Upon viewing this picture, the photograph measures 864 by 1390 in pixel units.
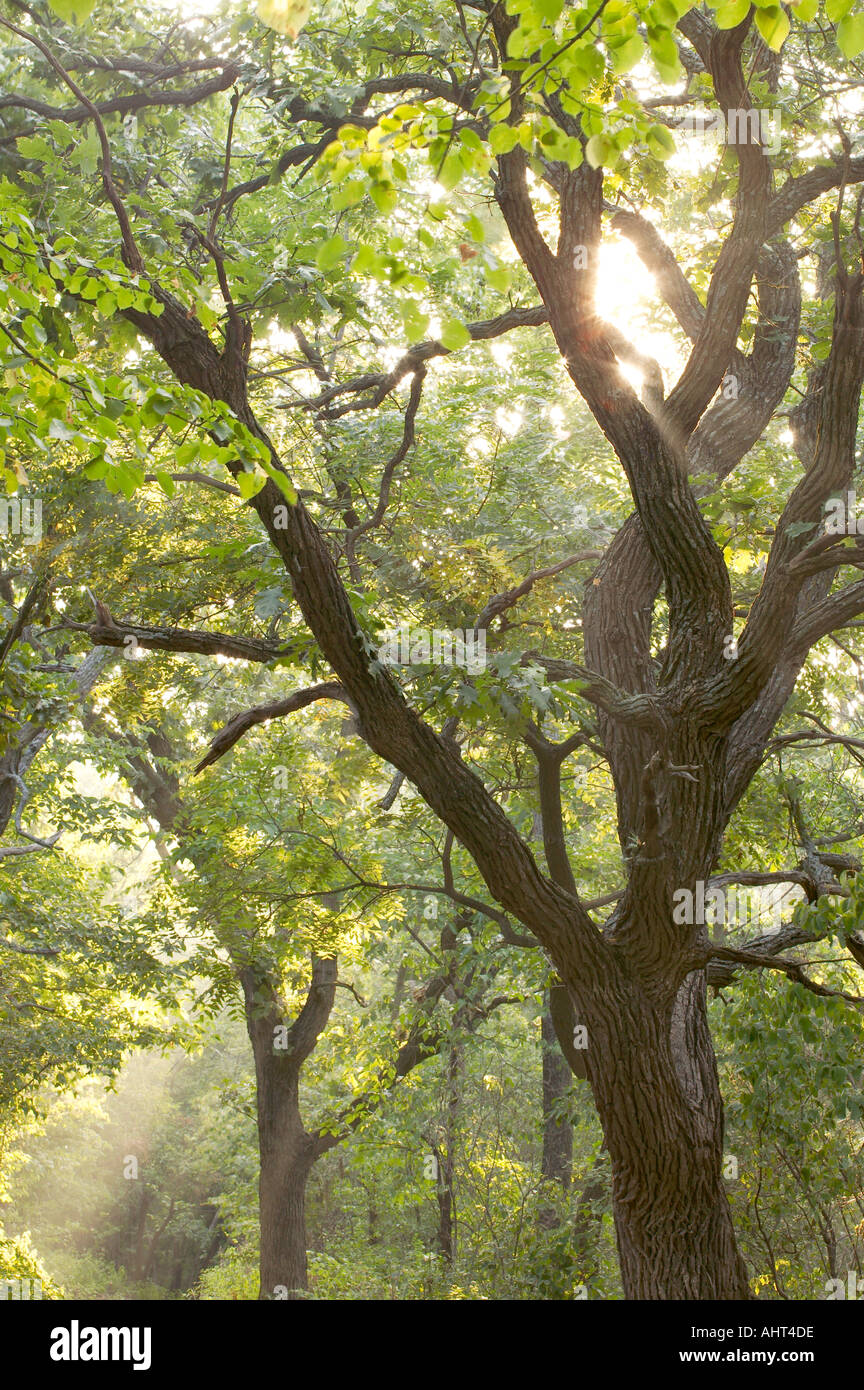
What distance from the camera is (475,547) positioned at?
21.6 ft

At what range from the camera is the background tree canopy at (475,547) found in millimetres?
4430

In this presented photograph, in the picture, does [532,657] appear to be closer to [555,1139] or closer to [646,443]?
[646,443]

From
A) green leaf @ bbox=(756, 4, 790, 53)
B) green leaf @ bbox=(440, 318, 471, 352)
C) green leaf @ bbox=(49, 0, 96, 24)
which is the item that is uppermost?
green leaf @ bbox=(756, 4, 790, 53)

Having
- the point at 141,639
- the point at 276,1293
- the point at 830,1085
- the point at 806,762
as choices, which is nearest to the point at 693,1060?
the point at 830,1085

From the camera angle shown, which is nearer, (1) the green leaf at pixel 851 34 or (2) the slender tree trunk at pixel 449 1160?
(1) the green leaf at pixel 851 34

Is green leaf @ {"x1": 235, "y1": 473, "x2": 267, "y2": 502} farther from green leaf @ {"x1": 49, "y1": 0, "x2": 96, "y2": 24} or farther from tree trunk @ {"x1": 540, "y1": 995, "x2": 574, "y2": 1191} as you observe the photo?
tree trunk @ {"x1": 540, "y1": 995, "x2": 574, "y2": 1191}

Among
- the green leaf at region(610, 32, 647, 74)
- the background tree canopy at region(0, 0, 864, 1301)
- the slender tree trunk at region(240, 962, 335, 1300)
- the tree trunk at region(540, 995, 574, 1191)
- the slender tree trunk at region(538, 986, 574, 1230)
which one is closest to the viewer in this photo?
the green leaf at region(610, 32, 647, 74)

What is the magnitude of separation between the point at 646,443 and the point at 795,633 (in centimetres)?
139

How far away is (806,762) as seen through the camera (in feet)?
37.6

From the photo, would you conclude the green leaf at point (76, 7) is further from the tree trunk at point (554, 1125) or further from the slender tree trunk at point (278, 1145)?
the slender tree trunk at point (278, 1145)

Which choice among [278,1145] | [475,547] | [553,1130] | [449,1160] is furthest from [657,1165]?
[278,1145]

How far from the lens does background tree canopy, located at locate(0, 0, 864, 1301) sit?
443 cm

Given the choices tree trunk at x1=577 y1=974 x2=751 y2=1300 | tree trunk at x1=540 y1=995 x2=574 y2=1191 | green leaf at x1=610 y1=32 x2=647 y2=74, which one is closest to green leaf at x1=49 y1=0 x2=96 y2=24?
green leaf at x1=610 y1=32 x2=647 y2=74

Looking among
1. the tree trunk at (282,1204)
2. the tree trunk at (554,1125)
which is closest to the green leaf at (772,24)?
the tree trunk at (554,1125)
